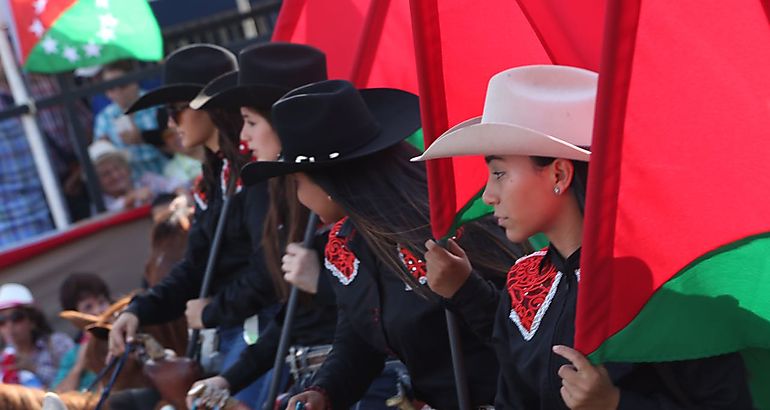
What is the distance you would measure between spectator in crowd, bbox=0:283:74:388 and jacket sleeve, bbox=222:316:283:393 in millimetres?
2431

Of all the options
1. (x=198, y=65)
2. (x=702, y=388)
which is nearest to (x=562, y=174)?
(x=702, y=388)

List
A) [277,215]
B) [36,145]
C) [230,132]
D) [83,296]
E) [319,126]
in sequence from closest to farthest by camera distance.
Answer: [319,126] < [277,215] < [230,132] < [83,296] < [36,145]

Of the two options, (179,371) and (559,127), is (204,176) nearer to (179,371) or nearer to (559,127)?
(179,371)

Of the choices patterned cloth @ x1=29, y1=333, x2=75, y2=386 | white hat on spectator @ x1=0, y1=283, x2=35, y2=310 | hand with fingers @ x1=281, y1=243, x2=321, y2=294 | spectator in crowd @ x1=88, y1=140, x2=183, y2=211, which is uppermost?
hand with fingers @ x1=281, y1=243, x2=321, y2=294

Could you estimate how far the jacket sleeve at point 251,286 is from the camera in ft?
15.3

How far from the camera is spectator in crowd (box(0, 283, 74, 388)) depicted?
659 centimetres

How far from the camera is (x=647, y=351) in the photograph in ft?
7.98

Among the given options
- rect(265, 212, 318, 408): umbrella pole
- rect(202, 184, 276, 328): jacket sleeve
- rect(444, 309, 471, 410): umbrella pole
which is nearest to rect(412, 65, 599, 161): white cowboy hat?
rect(444, 309, 471, 410): umbrella pole

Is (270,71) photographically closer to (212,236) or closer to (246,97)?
(246,97)

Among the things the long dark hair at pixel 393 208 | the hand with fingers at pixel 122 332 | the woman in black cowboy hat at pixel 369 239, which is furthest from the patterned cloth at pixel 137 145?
the long dark hair at pixel 393 208

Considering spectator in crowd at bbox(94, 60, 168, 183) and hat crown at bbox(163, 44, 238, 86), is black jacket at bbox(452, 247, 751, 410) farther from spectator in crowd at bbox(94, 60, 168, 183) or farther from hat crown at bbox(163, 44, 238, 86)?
spectator in crowd at bbox(94, 60, 168, 183)

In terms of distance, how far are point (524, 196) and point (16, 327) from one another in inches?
185

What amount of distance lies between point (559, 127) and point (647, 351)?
0.56m

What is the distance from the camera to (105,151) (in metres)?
8.02
